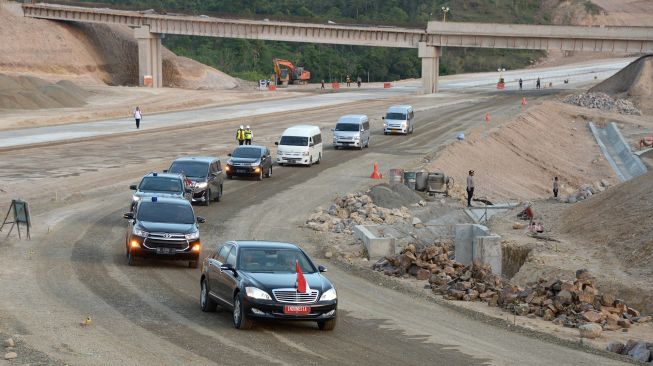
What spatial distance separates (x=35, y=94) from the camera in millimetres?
94500

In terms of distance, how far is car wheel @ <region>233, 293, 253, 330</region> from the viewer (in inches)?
768

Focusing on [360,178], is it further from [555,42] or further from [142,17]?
[142,17]

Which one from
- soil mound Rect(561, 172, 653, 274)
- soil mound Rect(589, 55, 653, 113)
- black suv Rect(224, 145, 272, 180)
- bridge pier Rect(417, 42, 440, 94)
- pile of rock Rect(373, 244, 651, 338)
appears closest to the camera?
pile of rock Rect(373, 244, 651, 338)

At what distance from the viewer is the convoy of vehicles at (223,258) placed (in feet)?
63.4

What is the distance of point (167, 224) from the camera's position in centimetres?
2752

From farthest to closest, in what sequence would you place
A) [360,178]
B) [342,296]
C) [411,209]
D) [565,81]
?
[565,81] → [360,178] → [411,209] → [342,296]

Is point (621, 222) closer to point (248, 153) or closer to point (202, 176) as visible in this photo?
point (202, 176)

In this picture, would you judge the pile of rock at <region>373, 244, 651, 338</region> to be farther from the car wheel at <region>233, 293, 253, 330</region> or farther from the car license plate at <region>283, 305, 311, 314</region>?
the car wheel at <region>233, 293, 253, 330</region>

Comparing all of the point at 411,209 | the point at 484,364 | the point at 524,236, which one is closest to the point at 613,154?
the point at 411,209

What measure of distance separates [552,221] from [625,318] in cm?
1395

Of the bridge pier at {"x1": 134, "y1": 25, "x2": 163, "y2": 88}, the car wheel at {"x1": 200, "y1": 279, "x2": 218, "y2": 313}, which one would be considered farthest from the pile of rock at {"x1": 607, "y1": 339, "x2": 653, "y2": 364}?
the bridge pier at {"x1": 134, "y1": 25, "x2": 163, "y2": 88}

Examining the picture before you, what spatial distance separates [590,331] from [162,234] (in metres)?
10.5

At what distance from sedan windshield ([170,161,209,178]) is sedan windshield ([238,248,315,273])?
18972mm

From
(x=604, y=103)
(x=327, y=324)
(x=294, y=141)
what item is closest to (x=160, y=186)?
(x=327, y=324)
